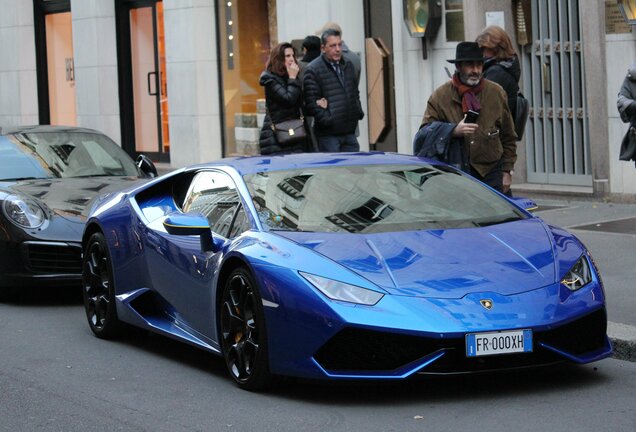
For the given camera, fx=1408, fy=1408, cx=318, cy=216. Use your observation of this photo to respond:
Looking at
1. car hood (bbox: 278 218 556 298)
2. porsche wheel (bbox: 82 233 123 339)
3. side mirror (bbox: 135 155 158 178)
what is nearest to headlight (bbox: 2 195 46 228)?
side mirror (bbox: 135 155 158 178)

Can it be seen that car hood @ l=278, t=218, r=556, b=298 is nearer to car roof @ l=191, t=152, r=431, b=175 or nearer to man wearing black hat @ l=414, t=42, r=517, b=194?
car roof @ l=191, t=152, r=431, b=175

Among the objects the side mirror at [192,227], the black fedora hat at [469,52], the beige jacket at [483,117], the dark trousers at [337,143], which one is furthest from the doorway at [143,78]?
the side mirror at [192,227]

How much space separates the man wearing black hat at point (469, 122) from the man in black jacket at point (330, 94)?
2389 millimetres

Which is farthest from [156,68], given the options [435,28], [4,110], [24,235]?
[24,235]

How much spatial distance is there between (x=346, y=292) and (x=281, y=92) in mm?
6127

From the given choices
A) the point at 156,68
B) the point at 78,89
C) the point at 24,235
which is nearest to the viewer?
the point at 24,235

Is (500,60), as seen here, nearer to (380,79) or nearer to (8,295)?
(8,295)

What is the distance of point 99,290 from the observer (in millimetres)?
9414

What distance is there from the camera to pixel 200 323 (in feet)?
25.8

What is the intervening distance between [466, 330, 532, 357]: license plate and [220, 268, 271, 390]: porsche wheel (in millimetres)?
1049

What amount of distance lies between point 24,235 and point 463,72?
141 inches

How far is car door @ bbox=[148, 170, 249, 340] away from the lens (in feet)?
25.2

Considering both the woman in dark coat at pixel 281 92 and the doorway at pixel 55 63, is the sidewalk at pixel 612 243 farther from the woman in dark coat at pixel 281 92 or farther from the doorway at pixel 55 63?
the doorway at pixel 55 63

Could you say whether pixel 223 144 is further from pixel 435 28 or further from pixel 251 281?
pixel 251 281
